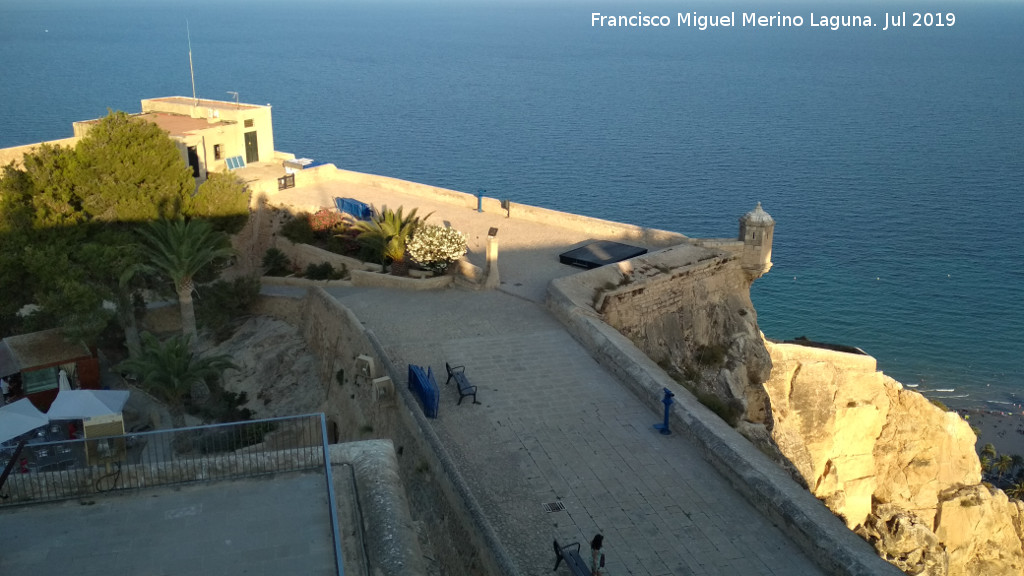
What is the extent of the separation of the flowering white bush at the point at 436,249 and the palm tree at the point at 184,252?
4.80 metres

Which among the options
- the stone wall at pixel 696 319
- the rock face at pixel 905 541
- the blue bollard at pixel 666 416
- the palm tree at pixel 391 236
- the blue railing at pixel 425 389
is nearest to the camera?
the blue bollard at pixel 666 416

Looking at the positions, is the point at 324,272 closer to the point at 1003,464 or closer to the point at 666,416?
the point at 666,416

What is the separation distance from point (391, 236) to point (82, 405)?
8.87 meters

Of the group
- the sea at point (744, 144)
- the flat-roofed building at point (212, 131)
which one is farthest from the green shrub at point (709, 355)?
the sea at point (744, 144)

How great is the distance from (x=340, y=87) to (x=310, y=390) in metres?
96.6

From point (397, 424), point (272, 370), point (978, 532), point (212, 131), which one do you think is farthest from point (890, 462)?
point (212, 131)

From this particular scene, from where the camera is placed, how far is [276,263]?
88.3 ft

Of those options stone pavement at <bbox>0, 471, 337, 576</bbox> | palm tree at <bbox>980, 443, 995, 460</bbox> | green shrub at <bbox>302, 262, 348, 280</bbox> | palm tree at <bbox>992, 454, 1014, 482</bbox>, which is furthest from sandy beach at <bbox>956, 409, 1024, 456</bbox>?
stone pavement at <bbox>0, 471, 337, 576</bbox>

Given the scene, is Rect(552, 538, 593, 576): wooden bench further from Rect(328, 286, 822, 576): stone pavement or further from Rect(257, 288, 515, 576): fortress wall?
Rect(257, 288, 515, 576): fortress wall

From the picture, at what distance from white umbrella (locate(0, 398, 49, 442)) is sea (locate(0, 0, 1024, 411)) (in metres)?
22.3

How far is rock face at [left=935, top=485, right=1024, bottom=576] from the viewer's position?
26.0 m

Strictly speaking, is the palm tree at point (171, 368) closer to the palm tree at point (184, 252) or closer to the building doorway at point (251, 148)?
the palm tree at point (184, 252)

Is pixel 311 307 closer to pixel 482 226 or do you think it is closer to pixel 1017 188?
pixel 482 226

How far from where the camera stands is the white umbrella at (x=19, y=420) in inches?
680
